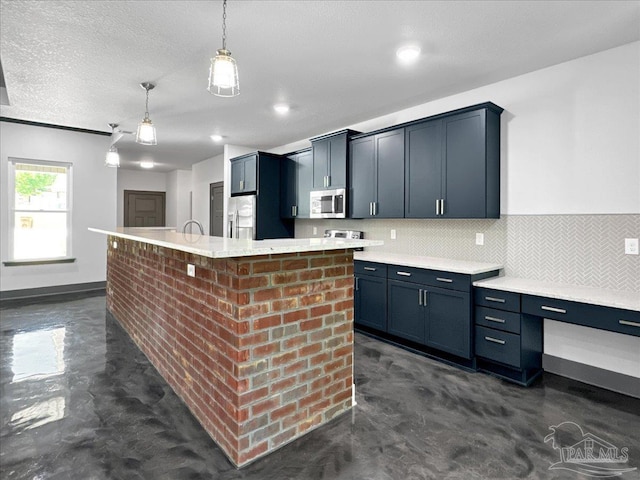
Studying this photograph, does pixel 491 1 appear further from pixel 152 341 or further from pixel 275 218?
pixel 275 218

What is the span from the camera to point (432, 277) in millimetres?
3346

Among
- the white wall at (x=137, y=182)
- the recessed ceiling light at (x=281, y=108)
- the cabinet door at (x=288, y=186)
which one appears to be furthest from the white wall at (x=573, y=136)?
the white wall at (x=137, y=182)

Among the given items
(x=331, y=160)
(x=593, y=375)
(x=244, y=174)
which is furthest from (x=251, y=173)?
(x=593, y=375)

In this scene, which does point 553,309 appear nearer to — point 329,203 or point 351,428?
point 351,428

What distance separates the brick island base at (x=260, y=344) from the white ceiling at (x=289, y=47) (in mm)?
1585

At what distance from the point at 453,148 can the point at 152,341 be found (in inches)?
127

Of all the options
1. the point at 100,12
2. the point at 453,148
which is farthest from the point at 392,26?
the point at 100,12

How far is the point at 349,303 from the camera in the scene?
241cm

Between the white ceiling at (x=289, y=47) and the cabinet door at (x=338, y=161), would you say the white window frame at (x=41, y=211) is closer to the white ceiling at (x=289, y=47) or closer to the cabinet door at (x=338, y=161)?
the white ceiling at (x=289, y=47)

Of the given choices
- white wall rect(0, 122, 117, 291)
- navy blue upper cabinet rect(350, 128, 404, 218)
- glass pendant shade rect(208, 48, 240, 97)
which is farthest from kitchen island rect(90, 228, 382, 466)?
white wall rect(0, 122, 117, 291)

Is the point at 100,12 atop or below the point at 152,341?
atop

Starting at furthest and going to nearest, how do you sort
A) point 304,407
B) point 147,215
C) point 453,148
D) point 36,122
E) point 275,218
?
point 147,215
point 275,218
point 36,122
point 453,148
point 304,407

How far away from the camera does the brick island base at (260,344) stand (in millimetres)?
1895

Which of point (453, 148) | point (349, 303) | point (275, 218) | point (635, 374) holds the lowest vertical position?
point (635, 374)
